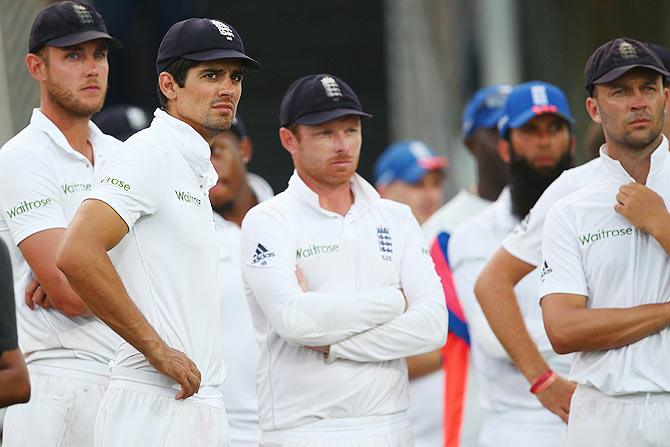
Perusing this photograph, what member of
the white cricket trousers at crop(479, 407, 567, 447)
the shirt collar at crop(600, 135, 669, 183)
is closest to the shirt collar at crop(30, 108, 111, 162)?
the shirt collar at crop(600, 135, 669, 183)

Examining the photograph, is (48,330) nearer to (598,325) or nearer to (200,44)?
(200,44)

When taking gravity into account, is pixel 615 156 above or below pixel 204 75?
below

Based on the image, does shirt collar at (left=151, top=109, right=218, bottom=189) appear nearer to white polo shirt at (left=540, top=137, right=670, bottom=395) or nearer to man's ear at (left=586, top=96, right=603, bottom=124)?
white polo shirt at (left=540, top=137, right=670, bottom=395)

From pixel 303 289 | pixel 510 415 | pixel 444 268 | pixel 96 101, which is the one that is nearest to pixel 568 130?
pixel 444 268

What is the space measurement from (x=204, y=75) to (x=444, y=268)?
2.74 m

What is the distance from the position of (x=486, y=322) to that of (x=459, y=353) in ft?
2.07

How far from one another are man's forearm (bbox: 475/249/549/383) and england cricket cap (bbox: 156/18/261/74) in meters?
1.71

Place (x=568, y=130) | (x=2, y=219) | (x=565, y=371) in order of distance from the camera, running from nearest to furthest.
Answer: (x=2, y=219)
(x=565, y=371)
(x=568, y=130)

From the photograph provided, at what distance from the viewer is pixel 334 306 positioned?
604 centimetres

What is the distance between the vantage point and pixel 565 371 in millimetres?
7168

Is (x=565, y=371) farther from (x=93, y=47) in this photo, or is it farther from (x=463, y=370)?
(x=93, y=47)

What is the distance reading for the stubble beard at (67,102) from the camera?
20.0 feet

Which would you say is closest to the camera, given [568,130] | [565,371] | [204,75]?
[204,75]

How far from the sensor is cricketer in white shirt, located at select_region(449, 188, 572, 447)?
7.18 m
